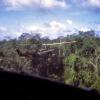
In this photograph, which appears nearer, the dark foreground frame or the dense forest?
the dark foreground frame

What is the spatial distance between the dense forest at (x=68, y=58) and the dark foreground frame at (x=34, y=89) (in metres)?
16.5

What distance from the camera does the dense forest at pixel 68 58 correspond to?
19097 millimetres

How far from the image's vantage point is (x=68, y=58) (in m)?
22.5

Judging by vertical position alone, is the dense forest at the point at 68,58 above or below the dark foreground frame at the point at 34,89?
below

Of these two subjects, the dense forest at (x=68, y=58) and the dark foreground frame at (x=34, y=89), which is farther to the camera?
the dense forest at (x=68, y=58)

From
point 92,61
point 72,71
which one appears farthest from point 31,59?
point 92,61

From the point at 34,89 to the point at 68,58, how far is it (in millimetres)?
21800

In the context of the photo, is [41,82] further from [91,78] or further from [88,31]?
[88,31]

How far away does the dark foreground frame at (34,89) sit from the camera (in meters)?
0.72

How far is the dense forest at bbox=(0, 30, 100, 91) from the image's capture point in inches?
752

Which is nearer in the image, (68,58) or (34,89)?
Answer: (34,89)

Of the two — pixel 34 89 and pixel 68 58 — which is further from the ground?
pixel 34 89

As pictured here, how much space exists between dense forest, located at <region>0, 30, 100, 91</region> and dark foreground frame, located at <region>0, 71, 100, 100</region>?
16519 millimetres

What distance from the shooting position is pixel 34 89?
74 centimetres
